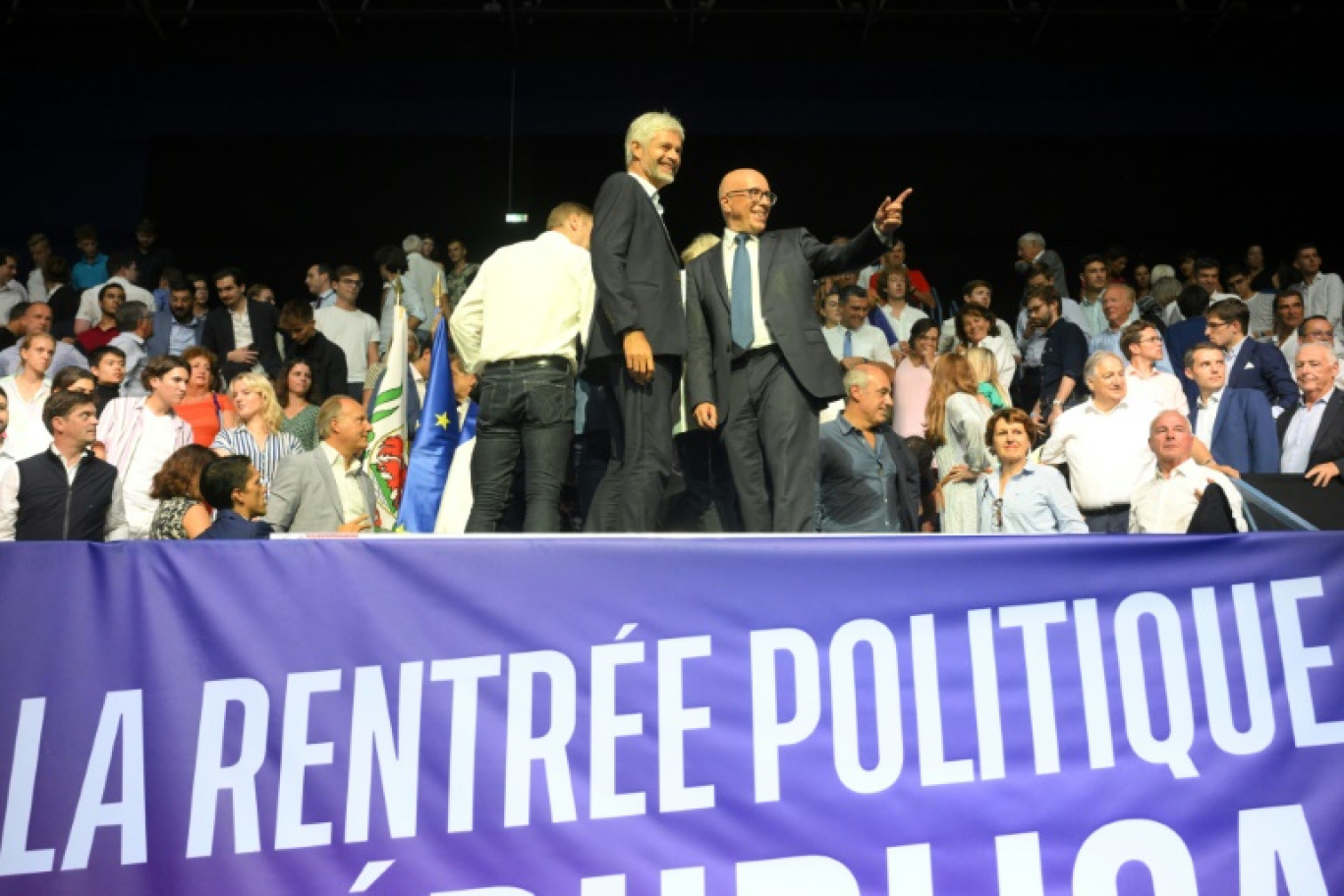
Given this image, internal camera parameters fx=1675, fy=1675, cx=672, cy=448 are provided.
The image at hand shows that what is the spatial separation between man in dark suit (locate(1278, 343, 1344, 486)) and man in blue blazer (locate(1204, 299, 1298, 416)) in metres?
0.82

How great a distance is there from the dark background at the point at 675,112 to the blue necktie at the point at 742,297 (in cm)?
912

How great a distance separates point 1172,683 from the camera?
3.99m

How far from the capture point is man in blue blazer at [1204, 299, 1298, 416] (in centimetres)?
867

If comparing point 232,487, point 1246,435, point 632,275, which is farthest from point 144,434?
point 1246,435

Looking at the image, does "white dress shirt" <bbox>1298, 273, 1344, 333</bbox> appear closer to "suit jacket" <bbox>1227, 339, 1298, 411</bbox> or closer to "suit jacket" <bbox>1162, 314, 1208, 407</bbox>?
"suit jacket" <bbox>1162, 314, 1208, 407</bbox>

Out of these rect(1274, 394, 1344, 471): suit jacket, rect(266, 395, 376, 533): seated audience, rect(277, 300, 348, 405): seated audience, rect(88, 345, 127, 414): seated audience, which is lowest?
rect(266, 395, 376, 533): seated audience

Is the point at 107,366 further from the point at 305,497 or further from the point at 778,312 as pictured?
the point at 778,312

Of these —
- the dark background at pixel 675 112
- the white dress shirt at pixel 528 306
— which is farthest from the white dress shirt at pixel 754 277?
the dark background at pixel 675 112

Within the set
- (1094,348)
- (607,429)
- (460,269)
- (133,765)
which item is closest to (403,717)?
(133,765)

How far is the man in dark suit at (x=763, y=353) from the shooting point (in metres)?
5.46

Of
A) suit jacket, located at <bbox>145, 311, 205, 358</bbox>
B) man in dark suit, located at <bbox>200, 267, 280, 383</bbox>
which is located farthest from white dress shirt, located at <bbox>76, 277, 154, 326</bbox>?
man in dark suit, located at <bbox>200, 267, 280, 383</bbox>

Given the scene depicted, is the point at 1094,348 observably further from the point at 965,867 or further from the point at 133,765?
the point at 133,765

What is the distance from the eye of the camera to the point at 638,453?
5.41 meters

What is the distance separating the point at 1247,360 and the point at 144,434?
5.56 metres
